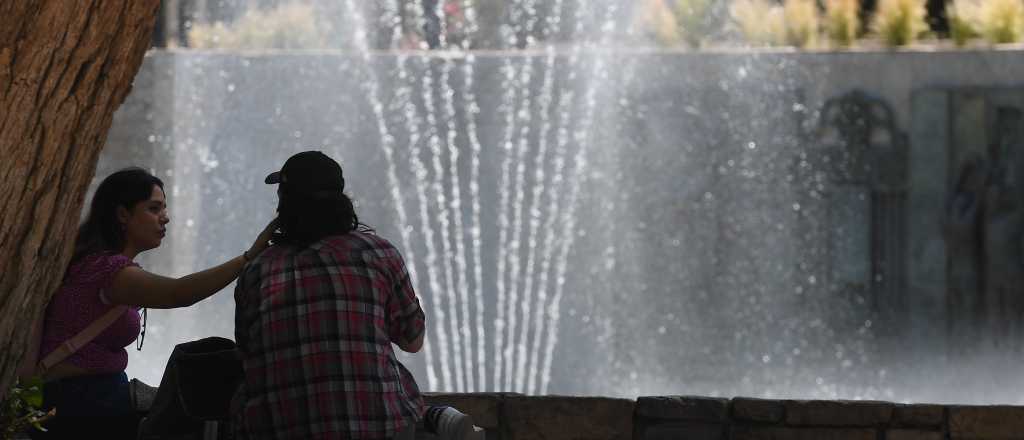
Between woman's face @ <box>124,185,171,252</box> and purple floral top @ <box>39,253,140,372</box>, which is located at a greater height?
woman's face @ <box>124,185,171,252</box>

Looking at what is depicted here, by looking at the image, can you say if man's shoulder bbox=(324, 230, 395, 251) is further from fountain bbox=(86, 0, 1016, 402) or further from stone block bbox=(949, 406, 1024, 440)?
fountain bbox=(86, 0, 1016, 402)

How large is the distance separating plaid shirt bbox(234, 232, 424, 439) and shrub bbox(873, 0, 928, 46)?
765cm

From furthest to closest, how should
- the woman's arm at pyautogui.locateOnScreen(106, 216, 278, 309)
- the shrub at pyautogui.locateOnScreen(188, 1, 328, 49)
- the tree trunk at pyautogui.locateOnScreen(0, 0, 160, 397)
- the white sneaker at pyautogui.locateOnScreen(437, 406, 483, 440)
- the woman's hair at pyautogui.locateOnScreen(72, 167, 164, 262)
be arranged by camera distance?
the shrub at pyautogui.locateOnScreen(188, 1, 328, 49)
the woman's hair at pyautogui.locateOnScreen(72, 167, 164, 262)
the woman's arm at pyautogui.locateOnScreen(106, 216, 278, 309)
the white sneaker at pyautogui.locateOnScreen(437, 406, 483, 440)
the tree trunk at pyautogui.locateOnScreen(0, 0, 160, 397)

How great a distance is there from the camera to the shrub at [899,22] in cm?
990

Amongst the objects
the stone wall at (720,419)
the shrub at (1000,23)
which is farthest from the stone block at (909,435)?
the shrub at (1000,23)

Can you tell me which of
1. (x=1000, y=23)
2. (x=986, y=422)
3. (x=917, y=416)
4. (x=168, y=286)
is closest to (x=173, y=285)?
(x=168, y=286)

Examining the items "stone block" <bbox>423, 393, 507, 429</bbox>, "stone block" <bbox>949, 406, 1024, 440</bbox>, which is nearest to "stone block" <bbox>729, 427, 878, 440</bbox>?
"stone block" <bbox>949, 406, 1024, 440</bbox>

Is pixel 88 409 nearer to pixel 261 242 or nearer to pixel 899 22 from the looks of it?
pixel 261 242

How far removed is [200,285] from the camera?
10.2 ft

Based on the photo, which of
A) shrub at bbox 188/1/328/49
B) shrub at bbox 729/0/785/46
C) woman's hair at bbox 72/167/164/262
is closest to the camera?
woman's hair at bbox 72/167/164/262

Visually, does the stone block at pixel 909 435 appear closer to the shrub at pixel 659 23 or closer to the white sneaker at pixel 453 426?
the white sneaker at pixel 453 426

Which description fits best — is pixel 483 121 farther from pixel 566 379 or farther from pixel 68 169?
pixel 68 169

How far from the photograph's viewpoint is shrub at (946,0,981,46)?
32.7 feet

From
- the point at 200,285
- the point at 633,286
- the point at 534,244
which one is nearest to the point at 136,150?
the point at 534,244
